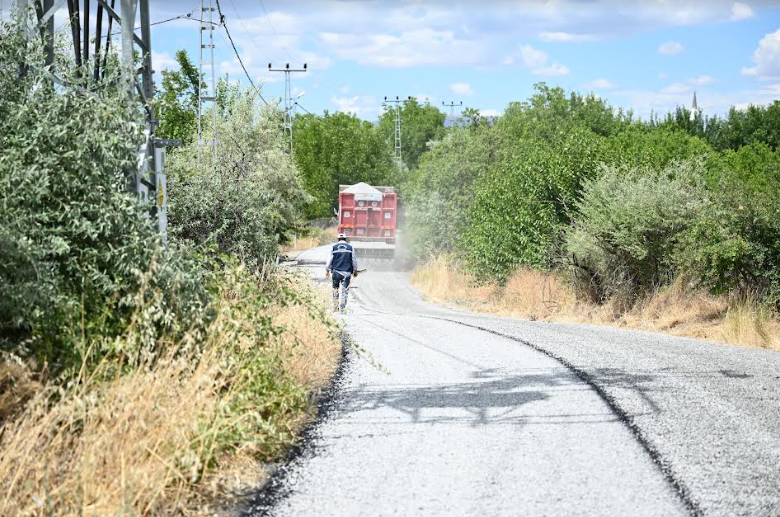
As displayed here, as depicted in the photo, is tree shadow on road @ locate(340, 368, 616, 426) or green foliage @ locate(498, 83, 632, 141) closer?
tree shadow on road @ locate(340, 368, 616, 426)

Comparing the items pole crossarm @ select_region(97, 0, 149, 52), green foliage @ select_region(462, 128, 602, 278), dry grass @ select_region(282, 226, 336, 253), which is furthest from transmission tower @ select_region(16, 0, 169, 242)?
dry grass @ select_region(282, 226, 336, 253)

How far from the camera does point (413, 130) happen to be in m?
126

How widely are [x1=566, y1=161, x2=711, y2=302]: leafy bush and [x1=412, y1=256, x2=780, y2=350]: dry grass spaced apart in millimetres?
523

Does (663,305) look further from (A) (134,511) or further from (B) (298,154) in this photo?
(B) (298,154)

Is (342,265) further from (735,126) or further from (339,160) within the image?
(339,160)

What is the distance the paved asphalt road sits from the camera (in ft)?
18.3

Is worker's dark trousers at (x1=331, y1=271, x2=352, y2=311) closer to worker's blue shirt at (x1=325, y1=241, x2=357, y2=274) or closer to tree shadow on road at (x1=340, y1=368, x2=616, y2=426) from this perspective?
worker's blue shirt at (x1=325, y1=241, x2=357, y2=274)

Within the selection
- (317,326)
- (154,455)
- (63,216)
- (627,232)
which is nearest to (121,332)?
(63,216)

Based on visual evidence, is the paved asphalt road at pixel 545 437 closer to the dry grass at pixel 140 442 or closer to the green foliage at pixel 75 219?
the dry grass at pixel 140 442

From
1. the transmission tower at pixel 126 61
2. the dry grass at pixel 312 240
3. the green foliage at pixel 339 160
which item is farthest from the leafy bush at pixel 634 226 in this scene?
the green foliage at pixel 339 160

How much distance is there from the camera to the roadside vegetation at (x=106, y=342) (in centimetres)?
513

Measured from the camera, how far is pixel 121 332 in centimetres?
652

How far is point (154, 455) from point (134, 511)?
0.66 metres

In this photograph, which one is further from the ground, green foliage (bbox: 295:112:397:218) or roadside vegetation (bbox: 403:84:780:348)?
green foliage (bbox: 295:112:397:218)
